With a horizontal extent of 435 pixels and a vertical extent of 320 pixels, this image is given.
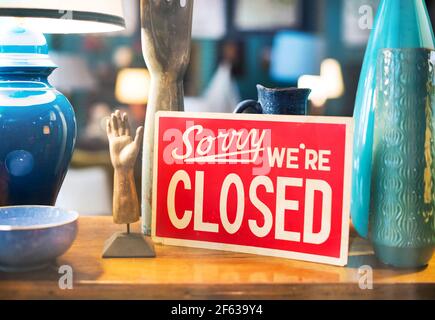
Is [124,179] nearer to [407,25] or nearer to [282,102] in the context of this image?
[282,102]

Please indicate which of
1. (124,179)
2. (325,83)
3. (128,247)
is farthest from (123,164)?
(325,83)

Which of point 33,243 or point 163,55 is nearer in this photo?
point 33,243

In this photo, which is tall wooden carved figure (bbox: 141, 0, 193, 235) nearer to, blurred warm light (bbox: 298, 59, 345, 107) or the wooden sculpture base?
the wooden sculpture base

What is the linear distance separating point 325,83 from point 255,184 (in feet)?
0.66

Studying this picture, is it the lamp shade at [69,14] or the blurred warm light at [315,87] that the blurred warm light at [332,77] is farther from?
the lamp shade at [69,14]

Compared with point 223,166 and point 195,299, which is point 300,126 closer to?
point 223,166

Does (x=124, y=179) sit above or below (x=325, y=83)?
below

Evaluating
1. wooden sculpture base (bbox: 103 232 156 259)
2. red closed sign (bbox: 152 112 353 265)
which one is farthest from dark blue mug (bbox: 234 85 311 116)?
wooden sculpture base (bbox: 103 232 156 259)

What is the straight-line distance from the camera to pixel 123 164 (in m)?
0.78

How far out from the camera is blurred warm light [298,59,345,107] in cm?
82

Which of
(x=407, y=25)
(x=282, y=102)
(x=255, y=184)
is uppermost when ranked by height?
(x=407, y=25)

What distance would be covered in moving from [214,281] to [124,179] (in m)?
0.21

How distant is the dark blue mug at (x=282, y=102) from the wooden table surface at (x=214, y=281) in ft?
0.73

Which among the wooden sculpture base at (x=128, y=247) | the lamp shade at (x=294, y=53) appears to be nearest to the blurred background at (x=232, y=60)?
the lamp shade at (x=294, y=53)
